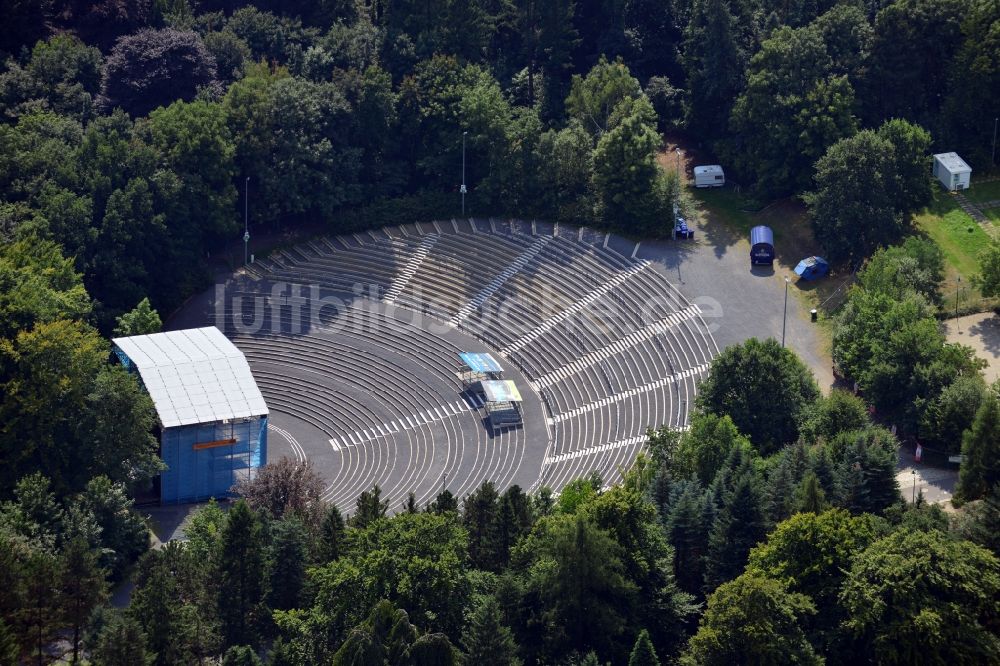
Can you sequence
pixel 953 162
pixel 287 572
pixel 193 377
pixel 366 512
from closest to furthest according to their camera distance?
1. pixel 287 572
2. pixel 366 512
3. pixel 193 377
4. pixel 953 162

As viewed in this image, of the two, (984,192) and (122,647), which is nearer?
(122,647)

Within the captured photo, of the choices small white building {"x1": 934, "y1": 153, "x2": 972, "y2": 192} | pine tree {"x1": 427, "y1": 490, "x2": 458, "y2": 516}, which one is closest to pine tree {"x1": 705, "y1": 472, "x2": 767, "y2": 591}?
pine tree {"x1": 427, "y1": 490, "x2": 458, "y2": 516}

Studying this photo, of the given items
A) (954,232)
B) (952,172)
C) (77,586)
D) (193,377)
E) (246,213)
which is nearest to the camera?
(77,586)

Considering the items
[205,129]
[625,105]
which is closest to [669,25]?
[625,105]

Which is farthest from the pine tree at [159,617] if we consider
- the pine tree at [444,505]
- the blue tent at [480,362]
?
the blue tent at [480,362]

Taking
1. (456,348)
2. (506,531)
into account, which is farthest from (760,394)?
(456,348)

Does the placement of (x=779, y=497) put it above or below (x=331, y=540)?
above

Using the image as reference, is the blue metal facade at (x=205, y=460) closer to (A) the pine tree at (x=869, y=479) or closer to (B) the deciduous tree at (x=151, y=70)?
(B) the deciduous tree at (x=151, y=70)

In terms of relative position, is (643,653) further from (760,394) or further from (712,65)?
(712,65)

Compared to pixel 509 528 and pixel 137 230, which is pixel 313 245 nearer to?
pixel 137 230
